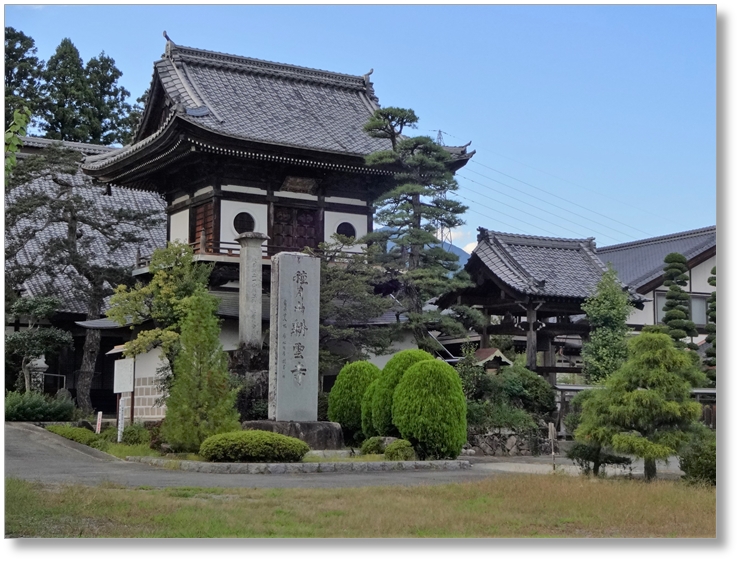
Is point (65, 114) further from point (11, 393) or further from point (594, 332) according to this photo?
point (594, 332)

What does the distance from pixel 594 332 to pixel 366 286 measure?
5663mm

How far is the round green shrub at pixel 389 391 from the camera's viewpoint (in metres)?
18.6

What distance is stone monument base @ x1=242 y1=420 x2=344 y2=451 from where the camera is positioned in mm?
17875

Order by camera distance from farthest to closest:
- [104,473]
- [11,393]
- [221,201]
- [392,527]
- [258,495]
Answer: [221,201], [11,393], [104,473], [258,495], [392,527]

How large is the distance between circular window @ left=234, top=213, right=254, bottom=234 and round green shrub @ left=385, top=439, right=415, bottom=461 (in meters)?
11.3

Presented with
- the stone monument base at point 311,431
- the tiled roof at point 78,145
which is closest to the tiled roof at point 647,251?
the stone monument base at point 311,431

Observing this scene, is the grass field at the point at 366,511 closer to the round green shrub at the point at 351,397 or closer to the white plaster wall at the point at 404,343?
the round green shrub at the point at 351,397

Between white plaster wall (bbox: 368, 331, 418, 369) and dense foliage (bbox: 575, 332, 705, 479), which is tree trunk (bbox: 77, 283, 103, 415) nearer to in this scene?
white plaster wall (bbox: 368, 331, 418, 369)

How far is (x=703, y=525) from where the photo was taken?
34.8 feet

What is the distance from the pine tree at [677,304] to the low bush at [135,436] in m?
11.8

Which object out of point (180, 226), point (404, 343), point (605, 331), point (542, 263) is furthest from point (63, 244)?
point (605, 331)

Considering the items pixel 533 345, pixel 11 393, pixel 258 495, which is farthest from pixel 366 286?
pixel 258 495

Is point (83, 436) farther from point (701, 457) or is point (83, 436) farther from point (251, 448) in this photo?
point (701, 457)

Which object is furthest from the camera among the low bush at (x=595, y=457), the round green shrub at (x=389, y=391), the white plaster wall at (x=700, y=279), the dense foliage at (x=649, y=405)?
the white plaster wall at (x=700, y=279)
